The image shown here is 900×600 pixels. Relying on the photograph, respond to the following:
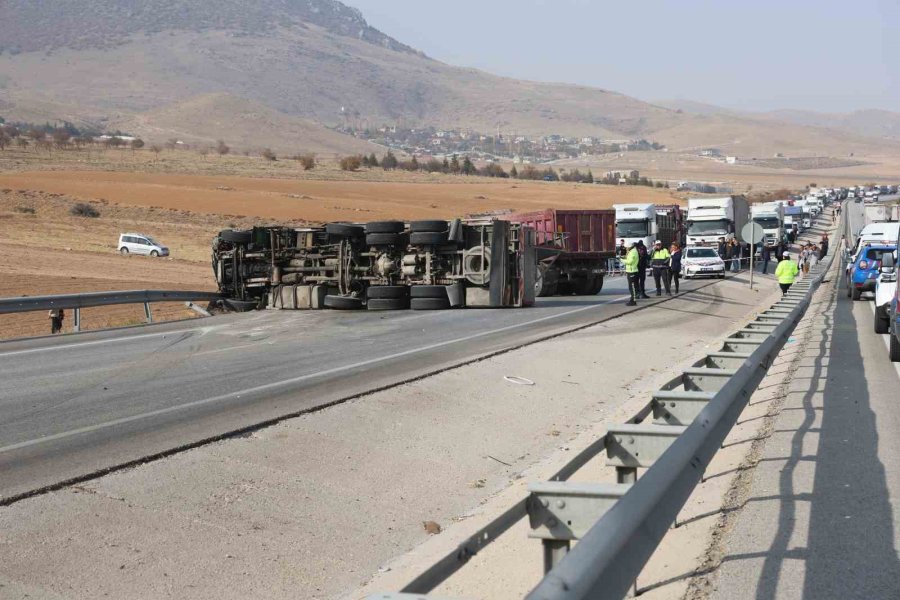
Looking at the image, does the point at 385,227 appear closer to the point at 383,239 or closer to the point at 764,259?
the point at 383,239

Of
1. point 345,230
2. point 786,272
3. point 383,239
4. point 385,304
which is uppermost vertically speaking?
point 345,230

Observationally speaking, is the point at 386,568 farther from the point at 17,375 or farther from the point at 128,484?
A: the point at 17,375

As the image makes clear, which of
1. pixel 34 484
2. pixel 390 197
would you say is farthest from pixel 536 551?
pixel 390 197

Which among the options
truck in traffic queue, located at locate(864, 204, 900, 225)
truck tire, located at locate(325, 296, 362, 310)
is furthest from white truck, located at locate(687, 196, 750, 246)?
truck tire, located at locate(325, 296, 362, 310)

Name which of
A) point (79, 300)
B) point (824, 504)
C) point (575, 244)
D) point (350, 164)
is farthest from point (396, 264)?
point (350, 164)

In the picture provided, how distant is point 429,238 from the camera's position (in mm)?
24875

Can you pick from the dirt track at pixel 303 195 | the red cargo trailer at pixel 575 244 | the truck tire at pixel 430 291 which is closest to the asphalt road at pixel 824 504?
the truck tire at pixel 430 291

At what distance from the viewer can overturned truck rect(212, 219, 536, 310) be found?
82.6 ft

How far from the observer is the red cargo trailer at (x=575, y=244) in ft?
108

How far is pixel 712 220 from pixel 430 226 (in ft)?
110

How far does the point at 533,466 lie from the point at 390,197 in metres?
90.8

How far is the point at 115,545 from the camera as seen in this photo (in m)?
6.78

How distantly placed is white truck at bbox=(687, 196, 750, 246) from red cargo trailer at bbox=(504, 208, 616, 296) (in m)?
21.9

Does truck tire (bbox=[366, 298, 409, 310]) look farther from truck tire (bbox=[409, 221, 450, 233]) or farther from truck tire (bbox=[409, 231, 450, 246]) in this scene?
truck tire (bbox=[409, 221, 450, 233])
